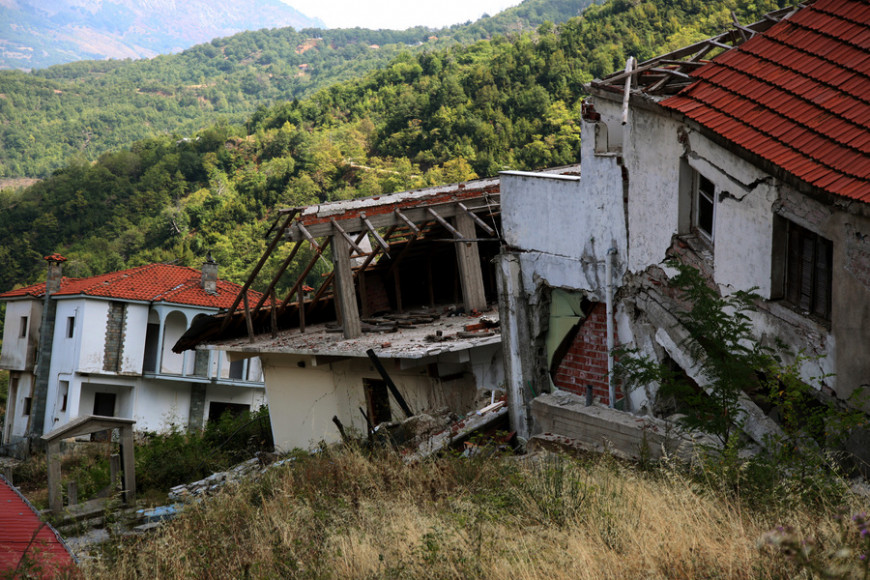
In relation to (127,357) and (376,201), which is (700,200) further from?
(127,357)

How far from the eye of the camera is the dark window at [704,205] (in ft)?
25.7

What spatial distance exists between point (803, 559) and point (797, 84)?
491cm

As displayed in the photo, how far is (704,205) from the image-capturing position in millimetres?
7996

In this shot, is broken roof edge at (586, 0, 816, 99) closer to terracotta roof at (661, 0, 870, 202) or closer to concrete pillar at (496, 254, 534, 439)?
terracotta roof at (661, 0, 870, 202)

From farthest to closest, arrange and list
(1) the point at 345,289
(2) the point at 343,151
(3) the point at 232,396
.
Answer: (2) the point at 343,151
(3) the point at 232,396
(1) the point at 345,289

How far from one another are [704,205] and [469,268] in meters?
8.39

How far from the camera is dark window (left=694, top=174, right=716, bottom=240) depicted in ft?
25.7

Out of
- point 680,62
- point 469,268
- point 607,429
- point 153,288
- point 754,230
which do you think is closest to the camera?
point 754,230

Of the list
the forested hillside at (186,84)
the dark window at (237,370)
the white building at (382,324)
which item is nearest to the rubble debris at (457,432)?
the white building at (382,324)

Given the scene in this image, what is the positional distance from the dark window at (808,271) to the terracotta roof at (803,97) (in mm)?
703

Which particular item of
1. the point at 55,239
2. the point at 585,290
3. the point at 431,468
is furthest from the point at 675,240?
the point at 55,239

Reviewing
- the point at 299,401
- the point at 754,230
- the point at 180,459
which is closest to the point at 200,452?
the point at 180,459

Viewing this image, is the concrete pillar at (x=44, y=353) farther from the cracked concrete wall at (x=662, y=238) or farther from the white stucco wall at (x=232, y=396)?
the cracked concrete wall at (x=662, y=238)

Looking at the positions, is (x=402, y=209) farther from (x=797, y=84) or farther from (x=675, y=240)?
(x=797, y=84)
